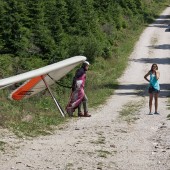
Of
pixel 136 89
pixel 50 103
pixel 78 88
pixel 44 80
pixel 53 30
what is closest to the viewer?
pixel 44 80

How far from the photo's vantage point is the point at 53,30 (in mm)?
30594

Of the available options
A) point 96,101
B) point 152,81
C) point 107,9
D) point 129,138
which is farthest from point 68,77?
point 107,9

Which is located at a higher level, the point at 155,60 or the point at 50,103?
the point at 50,103

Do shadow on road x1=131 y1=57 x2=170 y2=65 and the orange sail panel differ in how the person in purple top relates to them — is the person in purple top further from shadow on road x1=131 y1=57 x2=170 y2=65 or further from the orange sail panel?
shadow on road x1=131 y1=57 x2=170 y2=65

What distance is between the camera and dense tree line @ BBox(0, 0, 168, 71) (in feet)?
85.5

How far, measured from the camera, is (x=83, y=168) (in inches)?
412

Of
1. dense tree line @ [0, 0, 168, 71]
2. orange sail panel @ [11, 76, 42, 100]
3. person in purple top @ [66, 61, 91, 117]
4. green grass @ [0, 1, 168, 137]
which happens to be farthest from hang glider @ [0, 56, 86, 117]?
dense tree line @ [0, 0, 168, 71]

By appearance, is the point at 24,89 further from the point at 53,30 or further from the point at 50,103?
the point at 53,30

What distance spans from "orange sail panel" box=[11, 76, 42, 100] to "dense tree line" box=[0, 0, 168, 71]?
368 inches

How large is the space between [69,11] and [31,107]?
20.0 m

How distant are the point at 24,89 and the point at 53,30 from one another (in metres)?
15.3

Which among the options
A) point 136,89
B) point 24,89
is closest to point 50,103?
point 24,89

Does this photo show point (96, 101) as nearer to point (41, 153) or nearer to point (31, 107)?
point (31, 107)

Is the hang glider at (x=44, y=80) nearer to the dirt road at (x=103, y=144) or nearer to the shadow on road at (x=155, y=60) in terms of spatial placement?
the dirt road at (x=103, y=144)
